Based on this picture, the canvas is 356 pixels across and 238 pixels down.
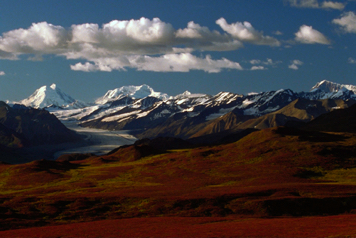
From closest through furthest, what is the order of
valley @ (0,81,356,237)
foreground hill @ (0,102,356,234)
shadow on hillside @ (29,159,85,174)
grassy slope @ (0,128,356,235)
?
valley @ (0,81,356,237)
foreground hill @ (0,102,356,234)
grassy slope @ (0,128,356,235)
shadow on hillside @ (29,159,85,174)

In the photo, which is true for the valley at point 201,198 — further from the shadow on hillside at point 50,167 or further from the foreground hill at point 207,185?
the shadow on hillside at point 50,167

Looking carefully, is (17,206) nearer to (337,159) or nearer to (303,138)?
(337,159)

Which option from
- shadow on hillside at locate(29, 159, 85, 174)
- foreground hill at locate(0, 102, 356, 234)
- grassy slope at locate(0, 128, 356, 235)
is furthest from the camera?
shadow on hillside at locate(29, 159, 85, 174)

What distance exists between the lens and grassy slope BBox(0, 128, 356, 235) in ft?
285

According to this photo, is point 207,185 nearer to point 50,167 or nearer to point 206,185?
point 206,185

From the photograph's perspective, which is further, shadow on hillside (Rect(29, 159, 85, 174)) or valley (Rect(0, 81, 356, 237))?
shadow on hillside (Rect(29, 159, 85, 174))

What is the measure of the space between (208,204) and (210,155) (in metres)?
96.4

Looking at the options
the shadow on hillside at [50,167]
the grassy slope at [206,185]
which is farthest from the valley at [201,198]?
the shadow on hillside at [50,167]

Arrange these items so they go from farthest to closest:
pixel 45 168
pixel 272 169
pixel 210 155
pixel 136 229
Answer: pixel 210 155, pixel 45 168, pixel 272 169, pixel 136 229

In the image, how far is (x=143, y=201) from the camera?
9281 centimetres

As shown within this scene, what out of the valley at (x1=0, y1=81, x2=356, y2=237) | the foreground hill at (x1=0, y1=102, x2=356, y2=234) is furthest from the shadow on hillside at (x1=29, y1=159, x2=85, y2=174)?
the valley at (x1=0, y1=81, x2=356, y2=237)

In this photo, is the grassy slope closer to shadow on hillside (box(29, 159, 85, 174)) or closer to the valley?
the valley

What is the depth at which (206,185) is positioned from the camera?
391ft

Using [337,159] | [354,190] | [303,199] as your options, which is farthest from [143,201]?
[337,159]
